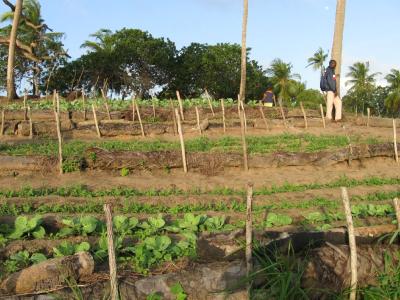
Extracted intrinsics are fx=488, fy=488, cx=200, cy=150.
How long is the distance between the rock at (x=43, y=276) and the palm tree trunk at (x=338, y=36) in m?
14.1

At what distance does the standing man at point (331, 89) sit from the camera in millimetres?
14906

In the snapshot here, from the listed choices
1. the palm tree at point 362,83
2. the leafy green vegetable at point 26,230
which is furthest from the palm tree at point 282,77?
the leafy green vegetable at point 26,230

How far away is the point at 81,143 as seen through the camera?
13062mm

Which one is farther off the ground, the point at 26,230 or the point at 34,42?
the point at 34,42

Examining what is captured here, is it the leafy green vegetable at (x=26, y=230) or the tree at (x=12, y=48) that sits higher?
the tree at (x=12, y=48)

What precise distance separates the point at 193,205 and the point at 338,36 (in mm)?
11008

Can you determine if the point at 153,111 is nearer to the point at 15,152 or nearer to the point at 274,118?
the point at 274,118

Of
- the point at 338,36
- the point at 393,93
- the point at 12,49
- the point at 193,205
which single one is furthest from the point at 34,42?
the point at 393,93

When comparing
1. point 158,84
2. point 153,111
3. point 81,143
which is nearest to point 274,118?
point 153,111

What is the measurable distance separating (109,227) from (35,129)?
36.8ft

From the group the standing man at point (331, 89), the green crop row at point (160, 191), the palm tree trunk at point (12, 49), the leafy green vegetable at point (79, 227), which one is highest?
the palm tree trunk at point (12, 49)

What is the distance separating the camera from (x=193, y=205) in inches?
321

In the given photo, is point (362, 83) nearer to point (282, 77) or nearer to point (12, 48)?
point (282, 77)

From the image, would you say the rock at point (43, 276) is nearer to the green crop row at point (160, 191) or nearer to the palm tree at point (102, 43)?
the green crop row at point (160, 191)
